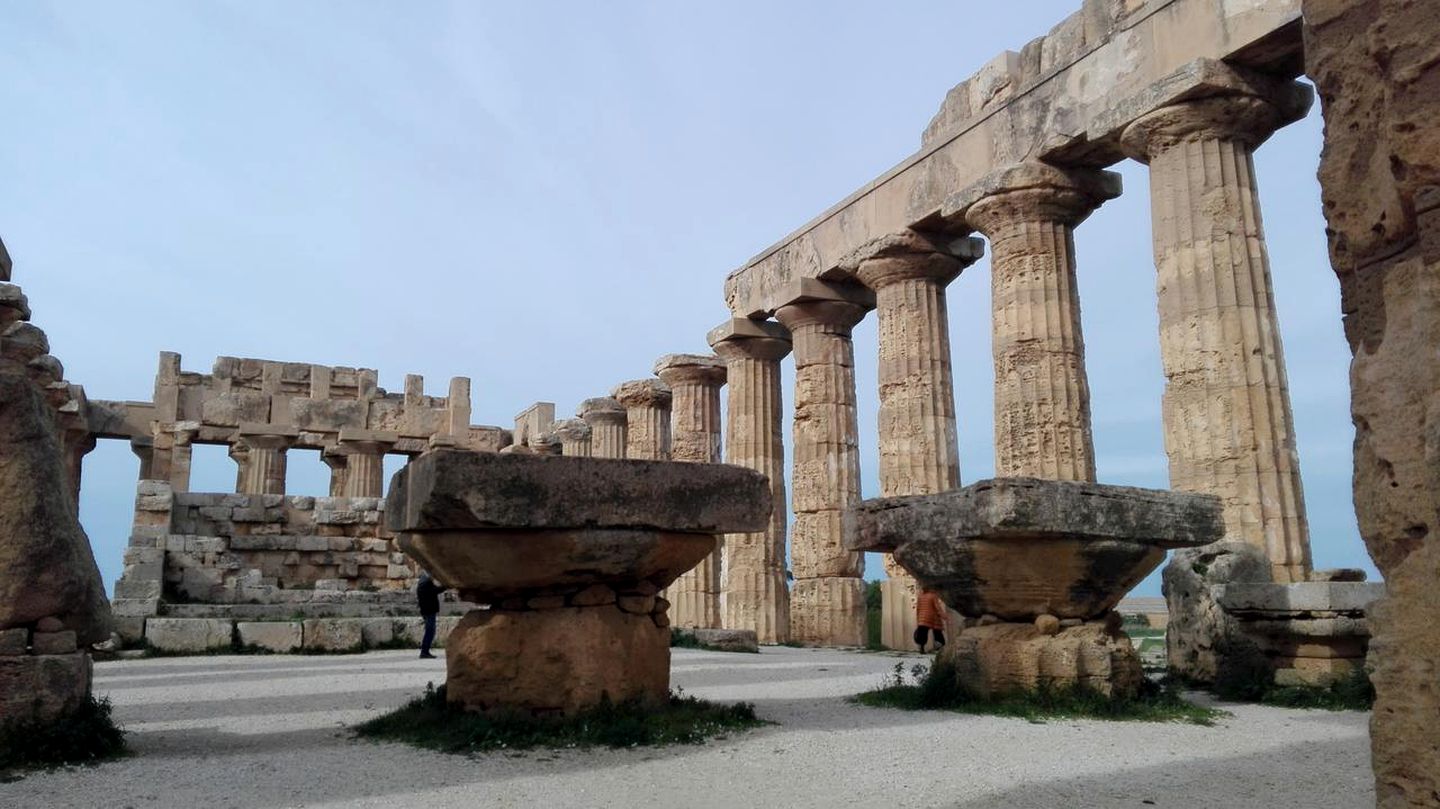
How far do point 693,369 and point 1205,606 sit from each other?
1228 cm

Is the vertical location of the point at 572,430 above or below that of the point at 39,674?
above

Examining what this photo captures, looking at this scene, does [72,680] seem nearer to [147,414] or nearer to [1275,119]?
[1275,119]

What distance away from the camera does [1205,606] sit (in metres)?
8.40

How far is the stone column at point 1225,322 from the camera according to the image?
9688 millimetres

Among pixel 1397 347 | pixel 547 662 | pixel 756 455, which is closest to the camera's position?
pixel 1397 347

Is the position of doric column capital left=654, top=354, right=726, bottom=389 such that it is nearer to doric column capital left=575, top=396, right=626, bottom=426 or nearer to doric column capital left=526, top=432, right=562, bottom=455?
doric column capital left=575, top=396, right=626, bottom=426

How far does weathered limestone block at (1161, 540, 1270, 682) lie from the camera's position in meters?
8.15

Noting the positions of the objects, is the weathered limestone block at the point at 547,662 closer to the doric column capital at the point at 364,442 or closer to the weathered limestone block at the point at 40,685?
the weathered limestone block at the point at 40,685

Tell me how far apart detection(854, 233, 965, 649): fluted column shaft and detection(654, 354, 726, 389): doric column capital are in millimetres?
4936

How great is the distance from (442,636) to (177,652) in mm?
3032

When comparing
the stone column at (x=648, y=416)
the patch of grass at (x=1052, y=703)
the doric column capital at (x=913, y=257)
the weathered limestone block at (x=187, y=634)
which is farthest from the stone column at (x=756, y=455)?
the patch of grass at (x=1052, y=703)

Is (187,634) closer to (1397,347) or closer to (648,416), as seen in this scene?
(648,416)

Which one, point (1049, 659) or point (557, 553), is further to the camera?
point (1049, 659)

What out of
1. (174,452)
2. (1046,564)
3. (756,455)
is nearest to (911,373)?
(756,455)
